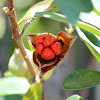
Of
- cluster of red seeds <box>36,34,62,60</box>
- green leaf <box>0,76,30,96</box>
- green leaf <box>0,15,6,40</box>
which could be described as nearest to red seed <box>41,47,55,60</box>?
cluster of red seeds <box>36,34,62,60</box>

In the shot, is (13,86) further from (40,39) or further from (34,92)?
(40,39)

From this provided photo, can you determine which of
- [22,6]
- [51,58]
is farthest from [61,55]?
[22,6]

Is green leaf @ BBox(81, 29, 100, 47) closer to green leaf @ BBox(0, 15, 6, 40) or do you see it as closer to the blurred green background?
the blurred green background

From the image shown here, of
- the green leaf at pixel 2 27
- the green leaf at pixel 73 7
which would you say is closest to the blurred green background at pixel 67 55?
the green leaf at pixel 2 27

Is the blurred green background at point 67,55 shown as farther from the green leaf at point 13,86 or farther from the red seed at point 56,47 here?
the red seed at point 56,47

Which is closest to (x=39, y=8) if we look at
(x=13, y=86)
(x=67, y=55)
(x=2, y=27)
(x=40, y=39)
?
(x=40, y=39)

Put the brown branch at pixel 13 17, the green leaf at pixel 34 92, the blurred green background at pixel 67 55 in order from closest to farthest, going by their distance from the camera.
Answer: the brown branch at pixel 13 17 → the green leaf at pixel 34 92 → the blurred green background at pixel 67 55

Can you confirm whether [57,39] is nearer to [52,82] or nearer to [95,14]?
[95,14]
